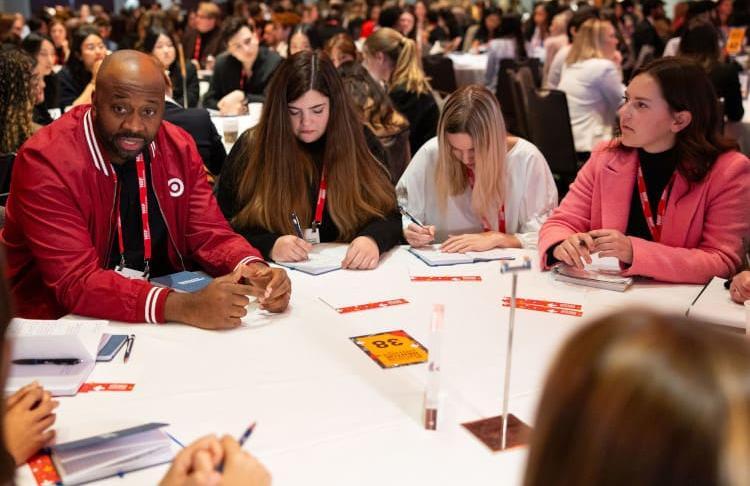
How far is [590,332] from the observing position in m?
0.73

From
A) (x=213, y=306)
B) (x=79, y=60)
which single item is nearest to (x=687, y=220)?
(x=213, y=306)

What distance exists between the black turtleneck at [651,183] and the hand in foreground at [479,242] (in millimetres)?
402

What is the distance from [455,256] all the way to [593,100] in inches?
141

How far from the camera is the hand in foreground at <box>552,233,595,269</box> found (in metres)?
2.51

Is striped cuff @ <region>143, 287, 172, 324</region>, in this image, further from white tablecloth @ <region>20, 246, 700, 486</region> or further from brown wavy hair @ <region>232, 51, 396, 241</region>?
→ brown wavy hair @ <region>232, 51, 396, 241</region>

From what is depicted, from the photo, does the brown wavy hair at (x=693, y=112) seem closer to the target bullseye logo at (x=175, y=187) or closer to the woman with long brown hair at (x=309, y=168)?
the woman with long brown hair at (x=309, y=168)

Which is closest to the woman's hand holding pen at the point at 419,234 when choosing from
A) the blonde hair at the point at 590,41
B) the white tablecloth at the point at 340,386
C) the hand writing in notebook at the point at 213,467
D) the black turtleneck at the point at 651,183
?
the white tablecloth at the point at 340,386

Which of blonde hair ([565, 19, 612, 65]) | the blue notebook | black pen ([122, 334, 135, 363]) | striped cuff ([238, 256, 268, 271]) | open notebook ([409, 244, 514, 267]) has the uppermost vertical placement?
blonde hair ([565, 19, 612, 65])

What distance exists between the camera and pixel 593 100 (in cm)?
591

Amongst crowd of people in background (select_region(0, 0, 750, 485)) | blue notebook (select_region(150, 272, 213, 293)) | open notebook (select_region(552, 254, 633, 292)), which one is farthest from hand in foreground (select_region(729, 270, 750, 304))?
blue notebook (select_region(150, 272, 213, 293))

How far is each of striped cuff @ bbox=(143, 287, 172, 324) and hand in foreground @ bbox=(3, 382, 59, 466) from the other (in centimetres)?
54

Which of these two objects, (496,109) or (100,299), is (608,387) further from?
(496,109)

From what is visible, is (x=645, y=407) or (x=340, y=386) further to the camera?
(x=340, y=386)

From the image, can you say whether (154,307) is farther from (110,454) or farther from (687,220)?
(687,220)
